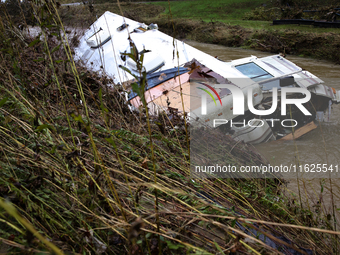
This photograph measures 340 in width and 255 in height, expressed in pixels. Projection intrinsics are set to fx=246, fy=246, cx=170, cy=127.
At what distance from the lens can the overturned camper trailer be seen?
15.2 feet

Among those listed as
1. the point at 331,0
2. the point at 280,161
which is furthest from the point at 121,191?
the point at 331,0

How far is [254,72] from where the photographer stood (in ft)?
19.2

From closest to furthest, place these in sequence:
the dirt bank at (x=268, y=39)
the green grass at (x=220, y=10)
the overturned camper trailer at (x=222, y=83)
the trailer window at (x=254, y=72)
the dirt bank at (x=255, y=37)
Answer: the overturned camper trailer at (x=222, y=83)
the trailer window at (x=254, y=72)
the dirt bank at (x=255, y=37)
the dirt bank at (x=268, y=39)
the green grass at (x=220, y=10)

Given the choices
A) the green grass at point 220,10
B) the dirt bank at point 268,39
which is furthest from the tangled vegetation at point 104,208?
the green grass at point 220,10

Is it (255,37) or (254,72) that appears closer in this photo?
(254,72)

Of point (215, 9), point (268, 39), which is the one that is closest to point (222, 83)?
point (268, 39)

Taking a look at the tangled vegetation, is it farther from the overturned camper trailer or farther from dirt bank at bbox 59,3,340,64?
dirt bank at bbox 59,3,340,64

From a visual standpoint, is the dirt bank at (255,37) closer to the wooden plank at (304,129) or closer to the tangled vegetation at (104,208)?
the wooden plank at (304,129)

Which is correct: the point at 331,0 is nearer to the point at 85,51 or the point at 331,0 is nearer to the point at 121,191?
the point at 85,51

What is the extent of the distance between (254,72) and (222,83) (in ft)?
4.28

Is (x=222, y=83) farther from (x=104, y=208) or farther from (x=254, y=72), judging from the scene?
(x=104, y=208)

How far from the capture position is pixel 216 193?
1816 millimetres

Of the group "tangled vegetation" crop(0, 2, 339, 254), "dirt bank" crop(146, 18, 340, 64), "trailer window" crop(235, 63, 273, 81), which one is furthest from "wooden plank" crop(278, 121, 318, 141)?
"dirt bank" crop(146, 18, 340, 64)

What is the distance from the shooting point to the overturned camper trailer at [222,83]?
4.63m
